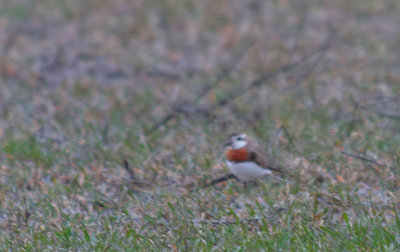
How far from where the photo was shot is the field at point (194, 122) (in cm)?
472

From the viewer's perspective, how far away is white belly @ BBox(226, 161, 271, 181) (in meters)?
5.49

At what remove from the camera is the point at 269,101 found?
811 centimetres

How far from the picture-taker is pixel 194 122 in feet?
24.6

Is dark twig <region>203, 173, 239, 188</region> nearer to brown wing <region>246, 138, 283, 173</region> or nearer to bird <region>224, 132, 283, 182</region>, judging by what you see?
bird <region>224, 132, 283, 182</region>

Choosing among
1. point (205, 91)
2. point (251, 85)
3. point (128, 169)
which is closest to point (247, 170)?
point (128, 169)

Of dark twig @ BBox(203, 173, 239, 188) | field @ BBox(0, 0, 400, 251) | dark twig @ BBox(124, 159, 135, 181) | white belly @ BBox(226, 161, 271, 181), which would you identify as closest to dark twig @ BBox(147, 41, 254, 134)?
field @ BBox(0, 0, 400, 251)

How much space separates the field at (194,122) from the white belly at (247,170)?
4.1 inches

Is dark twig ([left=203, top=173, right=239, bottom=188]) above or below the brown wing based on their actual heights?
below

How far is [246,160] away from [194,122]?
204 centimetres

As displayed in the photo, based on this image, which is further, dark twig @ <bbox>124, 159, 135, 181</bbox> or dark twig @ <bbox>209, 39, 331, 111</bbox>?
dark twig @ <bbox>209, 39, 331, 111</bbox>

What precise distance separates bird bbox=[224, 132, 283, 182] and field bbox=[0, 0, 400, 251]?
0.11 m

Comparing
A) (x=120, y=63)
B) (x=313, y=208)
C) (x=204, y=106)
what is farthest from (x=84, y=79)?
(x=313, y=208)

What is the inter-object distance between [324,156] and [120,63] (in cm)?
492

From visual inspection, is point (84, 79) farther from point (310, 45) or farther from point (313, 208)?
point (313, 208)
